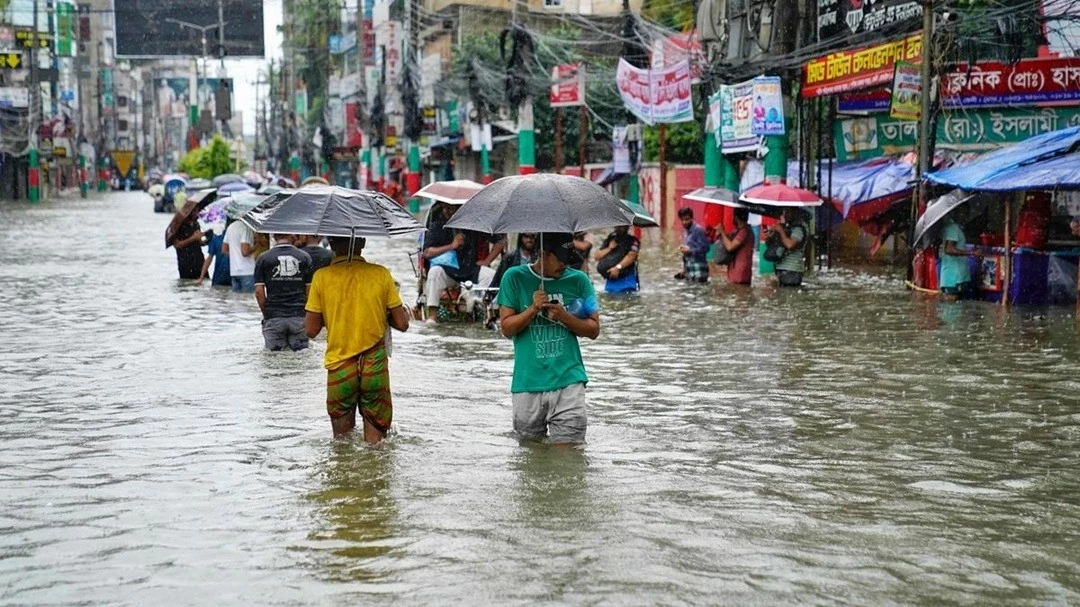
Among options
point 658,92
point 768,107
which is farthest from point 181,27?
point 768,107

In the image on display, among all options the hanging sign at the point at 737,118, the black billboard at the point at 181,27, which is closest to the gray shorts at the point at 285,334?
the hanging sign at the point at 737,118

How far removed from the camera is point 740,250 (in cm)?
2106

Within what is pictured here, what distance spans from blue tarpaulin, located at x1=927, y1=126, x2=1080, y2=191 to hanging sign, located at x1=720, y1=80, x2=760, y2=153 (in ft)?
16.1

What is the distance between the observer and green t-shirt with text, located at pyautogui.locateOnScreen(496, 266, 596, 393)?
8180mm

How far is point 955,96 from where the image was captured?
74.7 ft

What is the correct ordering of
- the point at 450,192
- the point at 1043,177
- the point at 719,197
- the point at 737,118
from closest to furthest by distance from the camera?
the point at 450,192 < the point at 1043,177 < the point at 719,197 < the point at 737,118

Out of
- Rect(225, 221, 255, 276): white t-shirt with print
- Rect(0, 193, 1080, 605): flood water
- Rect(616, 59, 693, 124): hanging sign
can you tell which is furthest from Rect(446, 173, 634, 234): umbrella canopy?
Rect(616, 59, 693, 124): hanging sign

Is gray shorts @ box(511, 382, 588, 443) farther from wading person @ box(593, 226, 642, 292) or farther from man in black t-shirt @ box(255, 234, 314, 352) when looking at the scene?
Answer: wading person @ box(593, 226, 642, 292)

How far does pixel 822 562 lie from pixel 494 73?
43.4 meters

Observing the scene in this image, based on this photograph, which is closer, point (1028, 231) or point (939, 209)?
point (1028, 231)

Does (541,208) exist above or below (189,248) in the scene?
above

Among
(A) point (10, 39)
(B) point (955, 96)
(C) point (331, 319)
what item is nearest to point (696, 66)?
(B) point (955, 96)

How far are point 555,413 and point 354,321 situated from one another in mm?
1244

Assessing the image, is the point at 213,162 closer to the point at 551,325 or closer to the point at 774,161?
the point at 774,161
